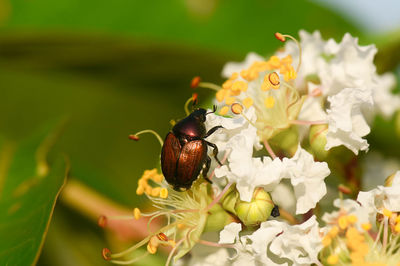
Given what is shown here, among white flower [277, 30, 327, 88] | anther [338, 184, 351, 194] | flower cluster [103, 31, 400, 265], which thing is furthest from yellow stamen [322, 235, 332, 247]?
white flower [277, 30, 327, 88]

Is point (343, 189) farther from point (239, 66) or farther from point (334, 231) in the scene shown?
point (239, 66)

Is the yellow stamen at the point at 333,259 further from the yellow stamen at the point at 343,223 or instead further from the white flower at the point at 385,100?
the white flower at the point at 385,100

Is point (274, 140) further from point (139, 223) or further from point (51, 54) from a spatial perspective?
point (51, 54)

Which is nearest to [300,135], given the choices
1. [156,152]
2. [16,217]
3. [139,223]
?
[139,223]

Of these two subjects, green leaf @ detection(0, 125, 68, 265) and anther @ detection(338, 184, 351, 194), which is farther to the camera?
anther @ detection(338, 184, 351, 194)

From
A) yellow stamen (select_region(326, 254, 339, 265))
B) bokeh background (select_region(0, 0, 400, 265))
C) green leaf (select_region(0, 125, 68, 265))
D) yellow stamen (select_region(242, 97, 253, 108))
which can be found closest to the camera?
yellow stamen (select_region(326, 254, 339, 265))

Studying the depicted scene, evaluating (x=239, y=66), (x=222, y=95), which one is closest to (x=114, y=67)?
(x=239, y=66)

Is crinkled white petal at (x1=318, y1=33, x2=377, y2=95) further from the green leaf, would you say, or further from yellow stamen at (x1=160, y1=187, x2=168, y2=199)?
the green leaf
